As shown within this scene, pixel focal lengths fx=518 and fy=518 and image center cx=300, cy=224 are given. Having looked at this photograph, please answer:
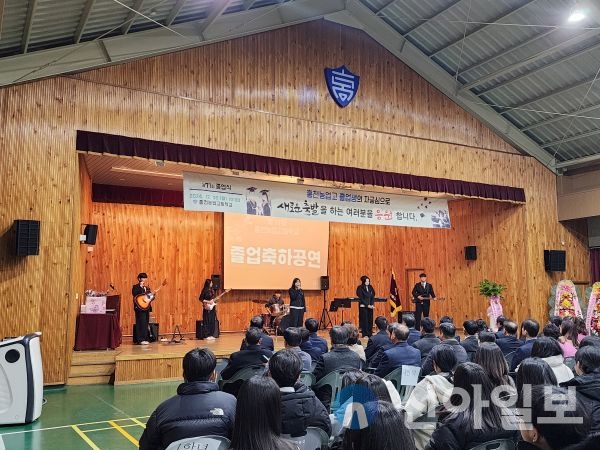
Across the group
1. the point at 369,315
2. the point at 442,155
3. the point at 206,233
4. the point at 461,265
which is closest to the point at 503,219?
the point at 461,265

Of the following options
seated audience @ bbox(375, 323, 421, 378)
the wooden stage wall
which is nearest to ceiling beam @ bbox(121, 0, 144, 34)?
the wooden stage wall

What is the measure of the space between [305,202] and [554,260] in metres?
6.48

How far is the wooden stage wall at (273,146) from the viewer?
7223 millimetres

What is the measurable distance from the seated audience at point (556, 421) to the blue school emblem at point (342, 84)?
29.7 feet

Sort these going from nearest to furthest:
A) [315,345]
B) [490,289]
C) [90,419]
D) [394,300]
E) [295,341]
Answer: [295,341] → [315,345] → [90,419] → [490,289] → [394,300]

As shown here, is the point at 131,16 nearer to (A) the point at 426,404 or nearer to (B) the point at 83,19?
(B) the point at 83,19

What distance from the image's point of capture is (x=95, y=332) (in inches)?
312

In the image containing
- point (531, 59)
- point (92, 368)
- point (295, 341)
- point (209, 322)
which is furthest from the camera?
point (209, 322)

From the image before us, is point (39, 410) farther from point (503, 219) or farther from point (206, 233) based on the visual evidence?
point (503, 219)

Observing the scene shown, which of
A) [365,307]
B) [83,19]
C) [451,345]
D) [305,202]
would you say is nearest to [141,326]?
[305,202]

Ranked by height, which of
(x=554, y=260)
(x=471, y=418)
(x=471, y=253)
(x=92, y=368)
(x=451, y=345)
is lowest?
(x=92, y=368)

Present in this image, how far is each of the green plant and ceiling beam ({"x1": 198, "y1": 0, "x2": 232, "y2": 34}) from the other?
26.4 feet

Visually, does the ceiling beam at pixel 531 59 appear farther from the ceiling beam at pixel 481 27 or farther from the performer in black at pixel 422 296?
the performer in black at pixel 422 296

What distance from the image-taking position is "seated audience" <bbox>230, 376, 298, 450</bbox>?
178 cm
